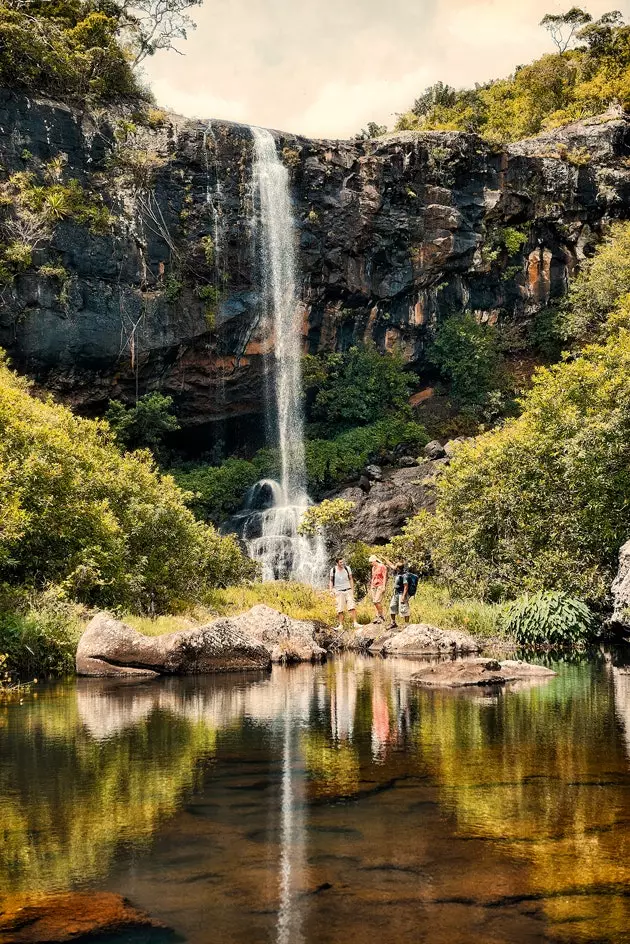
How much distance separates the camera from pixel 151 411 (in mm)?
37750

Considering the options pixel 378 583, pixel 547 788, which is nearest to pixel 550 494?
pixel 378 583

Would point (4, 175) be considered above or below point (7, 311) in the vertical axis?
above

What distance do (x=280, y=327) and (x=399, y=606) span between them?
77.1ft

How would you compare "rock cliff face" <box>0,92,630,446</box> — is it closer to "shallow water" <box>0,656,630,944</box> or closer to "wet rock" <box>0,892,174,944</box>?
"shallow water" <box>0,656,630,944</box>

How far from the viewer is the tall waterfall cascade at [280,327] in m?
39.6

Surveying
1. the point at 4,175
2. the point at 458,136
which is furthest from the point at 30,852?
the point at 458,136

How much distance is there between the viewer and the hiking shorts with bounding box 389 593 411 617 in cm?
2009

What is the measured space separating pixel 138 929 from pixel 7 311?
34.0 m

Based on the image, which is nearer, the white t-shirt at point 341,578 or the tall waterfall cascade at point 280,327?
the white t-shirt at point 341,578

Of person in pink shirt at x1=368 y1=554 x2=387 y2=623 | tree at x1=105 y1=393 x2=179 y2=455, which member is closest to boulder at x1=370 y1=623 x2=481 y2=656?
person in pink shirt at x1=368 y1=554 x2=387 y2=623

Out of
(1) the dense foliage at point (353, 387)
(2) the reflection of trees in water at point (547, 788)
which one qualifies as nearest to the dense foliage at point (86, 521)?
(2) the reflection of trees in water at point (547, 788)

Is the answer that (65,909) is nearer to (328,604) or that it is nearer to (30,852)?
(30,852)

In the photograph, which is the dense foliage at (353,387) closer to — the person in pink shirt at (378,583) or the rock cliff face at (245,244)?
the rock cliff face at (245,244)

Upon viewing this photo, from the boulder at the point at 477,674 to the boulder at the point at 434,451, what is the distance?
2604 cm
